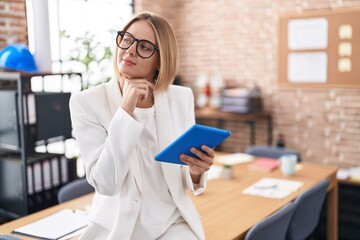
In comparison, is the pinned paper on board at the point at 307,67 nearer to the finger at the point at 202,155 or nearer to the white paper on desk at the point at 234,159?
the white paper on desk at the point at 234,159

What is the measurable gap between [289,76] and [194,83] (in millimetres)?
1267

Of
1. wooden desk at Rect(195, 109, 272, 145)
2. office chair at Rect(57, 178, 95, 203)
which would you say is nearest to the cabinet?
office chair at Rect(57, 178, 95, 203)

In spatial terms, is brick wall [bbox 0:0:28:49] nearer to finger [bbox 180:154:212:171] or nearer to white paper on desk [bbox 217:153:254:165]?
white paper on desk [bbox 217:153:254:165]

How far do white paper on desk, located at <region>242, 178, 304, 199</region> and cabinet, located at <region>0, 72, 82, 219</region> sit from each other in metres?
1.49

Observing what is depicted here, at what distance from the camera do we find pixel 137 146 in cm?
178

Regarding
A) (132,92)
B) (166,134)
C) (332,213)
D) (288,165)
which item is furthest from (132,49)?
(332,213)

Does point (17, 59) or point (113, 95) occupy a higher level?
point (17, 59)

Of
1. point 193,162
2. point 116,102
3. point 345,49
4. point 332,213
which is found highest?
point 345,49

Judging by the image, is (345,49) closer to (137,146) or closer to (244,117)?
(244,117)

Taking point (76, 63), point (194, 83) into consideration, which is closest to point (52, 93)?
point (76, 63)

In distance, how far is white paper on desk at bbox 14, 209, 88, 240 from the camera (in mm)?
1977

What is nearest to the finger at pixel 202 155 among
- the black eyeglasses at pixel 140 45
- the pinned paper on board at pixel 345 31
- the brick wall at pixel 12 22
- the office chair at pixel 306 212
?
the black eyeglasses at pixel 140 45

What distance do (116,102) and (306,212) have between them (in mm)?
1346

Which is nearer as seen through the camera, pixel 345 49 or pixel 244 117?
pixel 345 49
